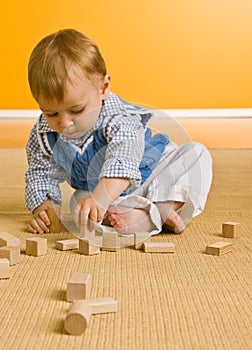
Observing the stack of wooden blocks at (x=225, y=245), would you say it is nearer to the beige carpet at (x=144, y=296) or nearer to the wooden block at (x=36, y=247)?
the beige carpet at (x=144, y=296)

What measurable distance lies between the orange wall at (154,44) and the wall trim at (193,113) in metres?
0.05

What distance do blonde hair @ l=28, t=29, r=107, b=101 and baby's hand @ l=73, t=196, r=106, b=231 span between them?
0.69ft

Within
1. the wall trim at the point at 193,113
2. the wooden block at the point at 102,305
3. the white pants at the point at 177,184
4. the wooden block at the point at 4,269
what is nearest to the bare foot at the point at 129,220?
the white pants at the point at 177,184

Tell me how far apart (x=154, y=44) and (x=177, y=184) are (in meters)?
2.93

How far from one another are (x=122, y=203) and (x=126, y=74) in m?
2.99

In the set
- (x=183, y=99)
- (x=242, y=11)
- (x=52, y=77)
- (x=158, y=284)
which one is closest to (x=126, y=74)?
(x=183, y=99)

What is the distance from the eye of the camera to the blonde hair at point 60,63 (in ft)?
3.86

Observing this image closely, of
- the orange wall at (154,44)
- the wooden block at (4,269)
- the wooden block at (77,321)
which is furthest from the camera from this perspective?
the orange wall at (154,44)

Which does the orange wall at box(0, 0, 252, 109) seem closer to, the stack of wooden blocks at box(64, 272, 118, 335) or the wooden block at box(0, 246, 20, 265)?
the wooden block at box(0, 246, 20, 265)

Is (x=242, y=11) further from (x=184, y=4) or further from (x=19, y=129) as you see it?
(x=19, y=129)

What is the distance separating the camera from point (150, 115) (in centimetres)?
144

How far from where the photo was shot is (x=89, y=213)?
1.15 m

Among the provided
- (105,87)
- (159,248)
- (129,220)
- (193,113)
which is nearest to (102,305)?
(159,248)

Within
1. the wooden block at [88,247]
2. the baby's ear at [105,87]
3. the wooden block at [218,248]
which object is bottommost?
the wooden block at [88,247]
